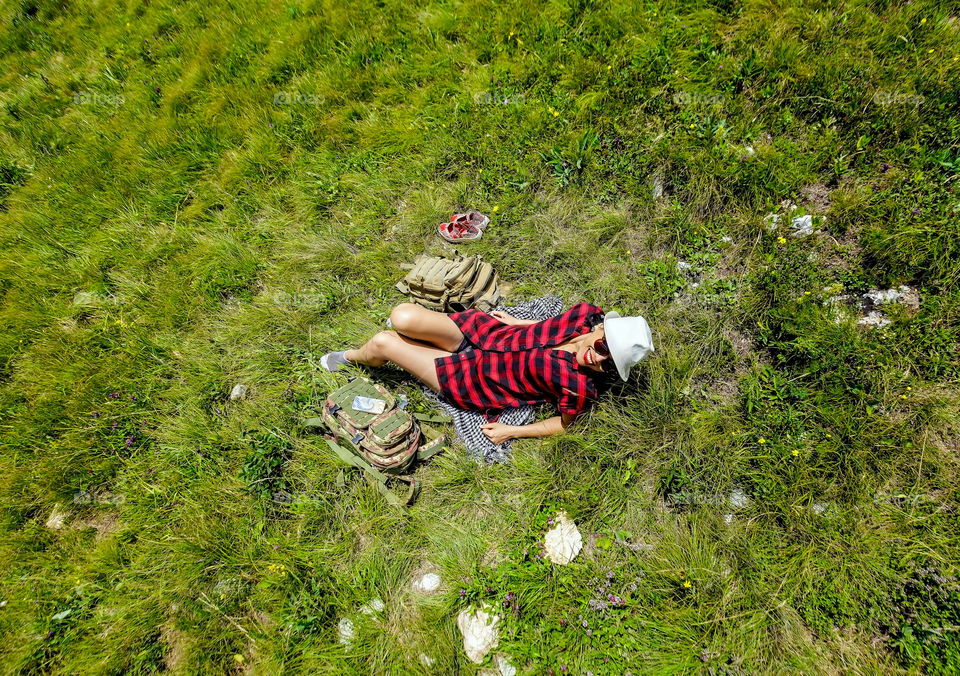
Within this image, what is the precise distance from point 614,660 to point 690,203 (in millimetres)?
4353

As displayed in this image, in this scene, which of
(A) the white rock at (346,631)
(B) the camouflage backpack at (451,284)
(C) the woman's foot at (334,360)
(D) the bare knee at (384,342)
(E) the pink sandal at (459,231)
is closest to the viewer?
(A) the white rock at (346,631)

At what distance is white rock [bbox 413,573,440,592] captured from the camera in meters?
3.78

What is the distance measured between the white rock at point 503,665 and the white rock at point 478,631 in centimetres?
9

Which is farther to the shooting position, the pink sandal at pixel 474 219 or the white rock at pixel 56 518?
the pink sandal at pixel 474 219

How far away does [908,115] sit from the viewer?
14.0 feet

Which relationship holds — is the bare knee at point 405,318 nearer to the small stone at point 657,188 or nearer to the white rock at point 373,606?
the white rock at point 373,606

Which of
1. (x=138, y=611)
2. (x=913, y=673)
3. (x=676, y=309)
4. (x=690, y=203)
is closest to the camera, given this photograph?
(x=913, y=673)

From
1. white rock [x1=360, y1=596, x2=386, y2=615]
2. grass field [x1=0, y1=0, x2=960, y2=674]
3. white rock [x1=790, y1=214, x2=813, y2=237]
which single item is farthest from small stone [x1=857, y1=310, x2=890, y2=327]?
white rock [x1=360, y1=596, x2=386, y2=615]

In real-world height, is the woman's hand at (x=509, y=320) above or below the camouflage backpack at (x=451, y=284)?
below

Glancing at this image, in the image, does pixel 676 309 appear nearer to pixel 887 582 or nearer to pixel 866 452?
pixel 866 452

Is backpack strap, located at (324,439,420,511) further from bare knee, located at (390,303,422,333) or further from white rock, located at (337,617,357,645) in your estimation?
bare knee, located at (390,303,422,333)

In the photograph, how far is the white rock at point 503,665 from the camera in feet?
11.0

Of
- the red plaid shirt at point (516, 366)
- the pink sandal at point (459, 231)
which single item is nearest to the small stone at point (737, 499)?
the red plaid shirt at point (516, 366)

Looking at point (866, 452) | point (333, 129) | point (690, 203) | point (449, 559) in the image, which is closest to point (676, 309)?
point (690, 203)
